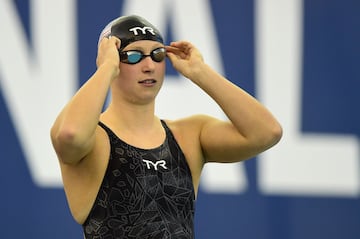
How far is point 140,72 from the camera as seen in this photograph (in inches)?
73.3

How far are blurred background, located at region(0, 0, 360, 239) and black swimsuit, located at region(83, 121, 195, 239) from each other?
1385 mm

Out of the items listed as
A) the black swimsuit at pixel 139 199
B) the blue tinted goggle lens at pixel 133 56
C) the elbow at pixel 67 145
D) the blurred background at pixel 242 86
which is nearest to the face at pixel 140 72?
the blue tinted goggle lens at pixel 133 56

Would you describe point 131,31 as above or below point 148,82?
above

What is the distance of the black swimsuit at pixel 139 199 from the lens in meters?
1.80

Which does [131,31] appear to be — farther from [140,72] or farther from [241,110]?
[241,110]

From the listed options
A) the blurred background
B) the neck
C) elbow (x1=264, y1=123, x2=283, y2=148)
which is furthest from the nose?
the blurred background

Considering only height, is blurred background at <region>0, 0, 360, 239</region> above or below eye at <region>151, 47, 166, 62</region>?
below

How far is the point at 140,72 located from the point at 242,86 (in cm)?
146

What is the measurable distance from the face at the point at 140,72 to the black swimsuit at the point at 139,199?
0.36 ft

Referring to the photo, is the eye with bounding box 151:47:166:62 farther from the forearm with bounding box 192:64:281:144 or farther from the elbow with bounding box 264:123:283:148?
the elbow with bounding box 264:123:283:148

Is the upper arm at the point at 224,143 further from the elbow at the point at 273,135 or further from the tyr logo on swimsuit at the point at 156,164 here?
the tyr logo on swimsuit at the point at 156,164

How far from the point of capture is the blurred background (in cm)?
326

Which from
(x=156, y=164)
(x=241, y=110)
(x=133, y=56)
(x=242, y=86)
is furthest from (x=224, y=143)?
(x=242, y=86)

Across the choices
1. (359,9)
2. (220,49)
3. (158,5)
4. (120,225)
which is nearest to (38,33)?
(158,5)
